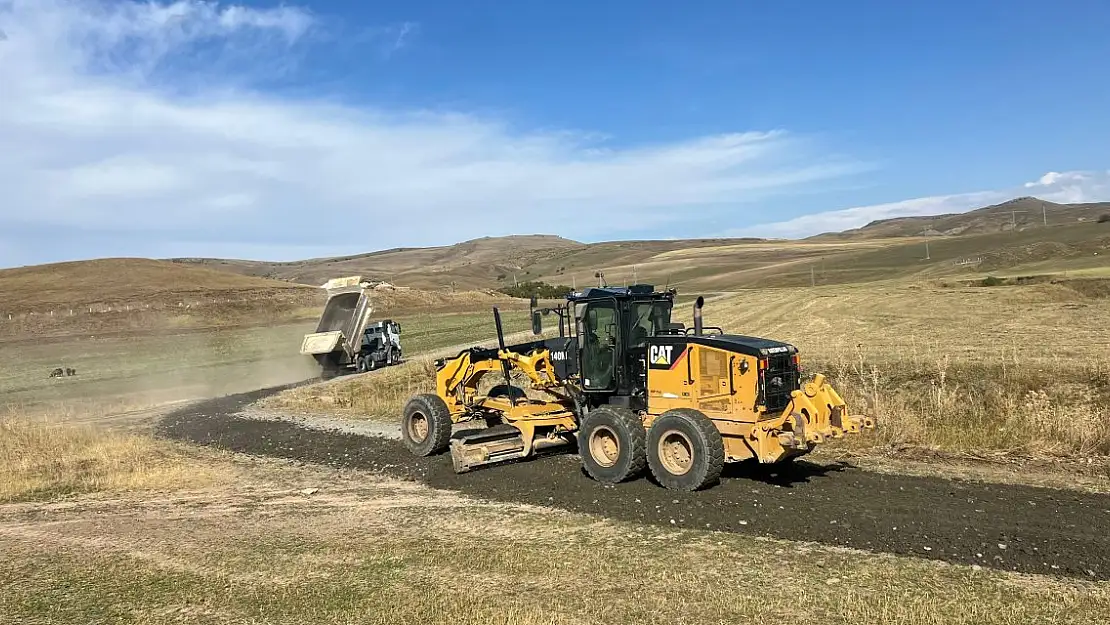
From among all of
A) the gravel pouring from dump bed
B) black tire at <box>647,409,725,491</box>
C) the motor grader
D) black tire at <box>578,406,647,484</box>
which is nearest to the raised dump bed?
the motor grader

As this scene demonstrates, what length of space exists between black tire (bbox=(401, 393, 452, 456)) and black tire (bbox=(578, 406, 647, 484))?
10.2ft

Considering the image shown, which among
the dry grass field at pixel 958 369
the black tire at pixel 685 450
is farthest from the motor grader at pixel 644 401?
the dry grass field at pixel 958 369

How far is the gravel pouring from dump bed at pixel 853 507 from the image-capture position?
777cm

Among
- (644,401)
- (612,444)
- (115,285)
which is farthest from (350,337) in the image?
(115,285)

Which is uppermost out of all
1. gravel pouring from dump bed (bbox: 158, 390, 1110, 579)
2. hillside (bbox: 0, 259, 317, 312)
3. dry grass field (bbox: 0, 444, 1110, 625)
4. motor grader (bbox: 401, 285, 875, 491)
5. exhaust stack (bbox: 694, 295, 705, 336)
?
hillside (bbox: 0, 259, 317, 312)

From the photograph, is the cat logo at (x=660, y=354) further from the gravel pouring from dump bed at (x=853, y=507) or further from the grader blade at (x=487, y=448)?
the grader blade at (x=487, y=448)

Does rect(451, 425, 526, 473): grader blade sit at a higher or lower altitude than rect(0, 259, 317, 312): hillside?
lower

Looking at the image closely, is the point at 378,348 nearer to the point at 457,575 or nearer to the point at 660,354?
the point at 660,354

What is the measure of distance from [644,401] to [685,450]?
1.55 m

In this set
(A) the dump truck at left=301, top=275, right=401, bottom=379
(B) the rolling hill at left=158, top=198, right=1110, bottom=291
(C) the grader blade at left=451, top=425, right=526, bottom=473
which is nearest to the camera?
(C) the grader blade at left=451, top=425, right=526, bottom=473

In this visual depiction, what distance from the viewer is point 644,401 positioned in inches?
472

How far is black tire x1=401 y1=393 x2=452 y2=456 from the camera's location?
13.8 meters

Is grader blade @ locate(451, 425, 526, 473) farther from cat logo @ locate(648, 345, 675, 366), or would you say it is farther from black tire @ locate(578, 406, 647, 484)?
cat logo @ locate(648, 345, 675, 366)

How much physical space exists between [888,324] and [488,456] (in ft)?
70.3
